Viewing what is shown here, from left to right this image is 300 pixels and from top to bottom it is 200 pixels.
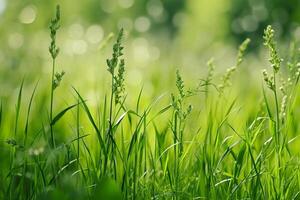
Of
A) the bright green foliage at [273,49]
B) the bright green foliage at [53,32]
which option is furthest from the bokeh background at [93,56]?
the bright green foliage at [273,49]

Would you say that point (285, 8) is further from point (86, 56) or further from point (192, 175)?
point (192, 175)

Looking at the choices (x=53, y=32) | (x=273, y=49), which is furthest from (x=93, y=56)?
(x=273, y=49)

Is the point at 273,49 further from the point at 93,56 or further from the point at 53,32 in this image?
the point at 93,56

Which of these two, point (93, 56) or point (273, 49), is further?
point (93, 56)

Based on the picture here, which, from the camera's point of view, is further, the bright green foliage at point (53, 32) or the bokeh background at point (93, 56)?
the bokeh background at point (93, 56)

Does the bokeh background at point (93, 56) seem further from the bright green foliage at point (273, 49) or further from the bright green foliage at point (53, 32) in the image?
the bright green foliage at point (273, 49)

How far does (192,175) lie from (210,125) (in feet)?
0.54

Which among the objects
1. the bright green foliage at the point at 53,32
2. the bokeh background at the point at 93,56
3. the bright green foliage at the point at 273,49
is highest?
the bokeh background at the point at 93,56

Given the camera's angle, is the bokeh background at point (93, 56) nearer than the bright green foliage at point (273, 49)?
No

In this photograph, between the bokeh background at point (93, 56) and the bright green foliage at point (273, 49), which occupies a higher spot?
the bokeh background at point (93, 56)

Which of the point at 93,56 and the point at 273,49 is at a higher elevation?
the point at 93,56

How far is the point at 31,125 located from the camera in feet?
9.55

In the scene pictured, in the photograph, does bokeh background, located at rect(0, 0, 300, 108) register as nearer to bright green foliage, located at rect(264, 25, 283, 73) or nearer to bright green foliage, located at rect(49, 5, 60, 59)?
bright green foliage, located at rect(49, 5, 60, 59)

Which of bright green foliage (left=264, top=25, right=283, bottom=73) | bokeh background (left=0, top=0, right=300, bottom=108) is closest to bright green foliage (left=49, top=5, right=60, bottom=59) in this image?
bokeh background (left=0, top=0, right=300, bottom=108)
